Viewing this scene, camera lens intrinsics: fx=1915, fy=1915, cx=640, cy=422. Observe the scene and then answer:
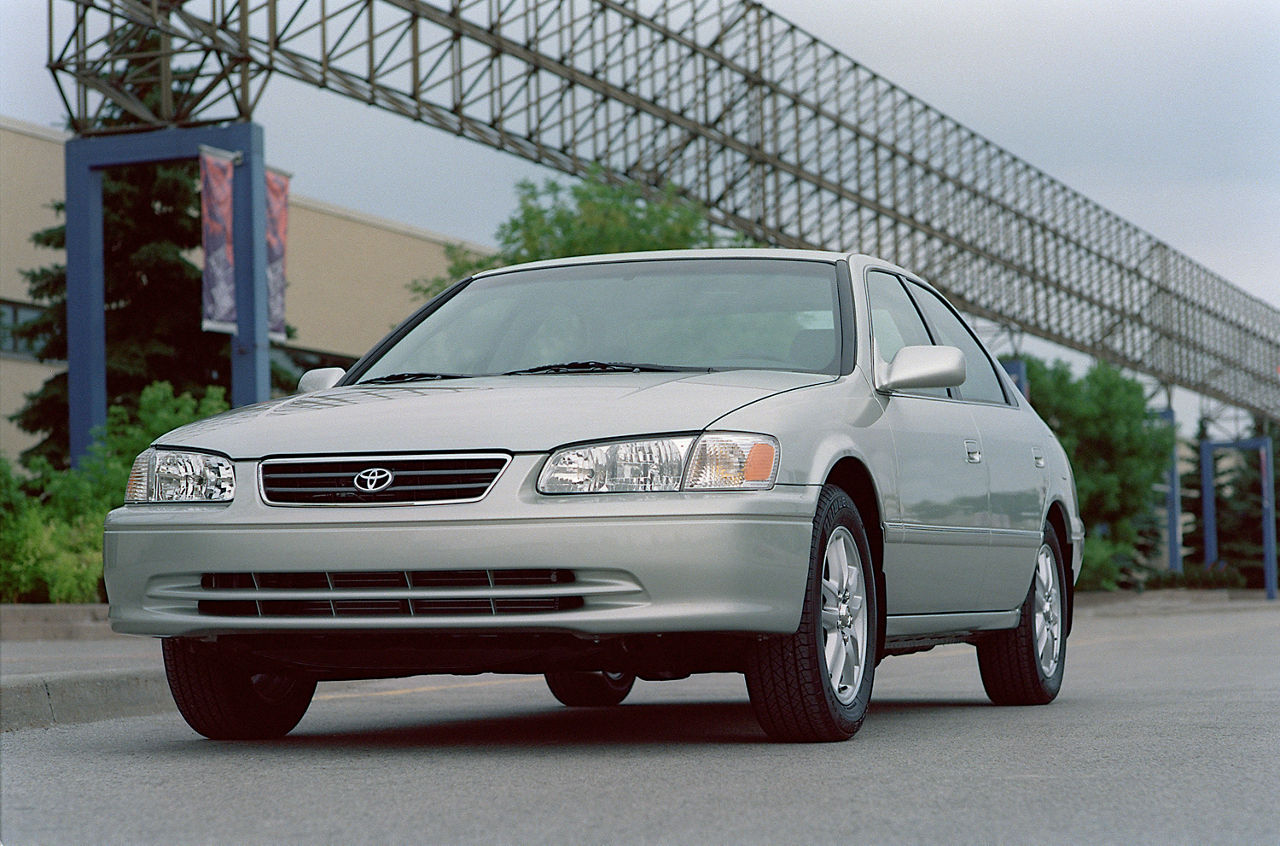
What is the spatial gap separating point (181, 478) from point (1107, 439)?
162 ft

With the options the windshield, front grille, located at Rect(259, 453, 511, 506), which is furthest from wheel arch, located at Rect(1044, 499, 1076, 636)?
front grille, located at Rect(259, 453, 511, 506)

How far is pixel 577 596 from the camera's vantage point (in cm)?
550

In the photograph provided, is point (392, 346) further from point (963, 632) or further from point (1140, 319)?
point (1140, 319)

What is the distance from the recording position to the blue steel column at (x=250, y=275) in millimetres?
23266

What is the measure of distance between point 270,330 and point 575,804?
20240 millimetres

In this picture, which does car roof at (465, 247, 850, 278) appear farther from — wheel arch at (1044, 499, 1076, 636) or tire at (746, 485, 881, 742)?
wheel arch at (1044, 499, 1076, 636)

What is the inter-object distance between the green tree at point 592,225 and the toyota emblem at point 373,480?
22599 mm

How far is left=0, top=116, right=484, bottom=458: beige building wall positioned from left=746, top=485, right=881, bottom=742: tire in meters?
31.7

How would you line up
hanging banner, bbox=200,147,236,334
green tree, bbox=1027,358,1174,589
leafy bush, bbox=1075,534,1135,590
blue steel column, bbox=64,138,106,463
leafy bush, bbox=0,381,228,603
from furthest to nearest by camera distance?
green tree, bbox=1027,358,1174,589 < leafy bush, bbox=1075,534,1135,590 < blue steel column, bbox=64,138,106,463 < hanging banner, bbox=200,147,236,334 < leafy bush, bbox=0,381,228,603

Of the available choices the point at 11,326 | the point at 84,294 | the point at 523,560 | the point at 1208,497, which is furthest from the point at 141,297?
the point at 1208,497

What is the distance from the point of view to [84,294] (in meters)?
25.1

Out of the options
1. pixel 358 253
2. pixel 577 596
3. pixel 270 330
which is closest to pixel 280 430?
pixel 577 596

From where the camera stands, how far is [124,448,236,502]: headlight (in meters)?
5.83

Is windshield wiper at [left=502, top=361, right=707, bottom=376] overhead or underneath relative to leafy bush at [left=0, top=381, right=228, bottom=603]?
overhead
